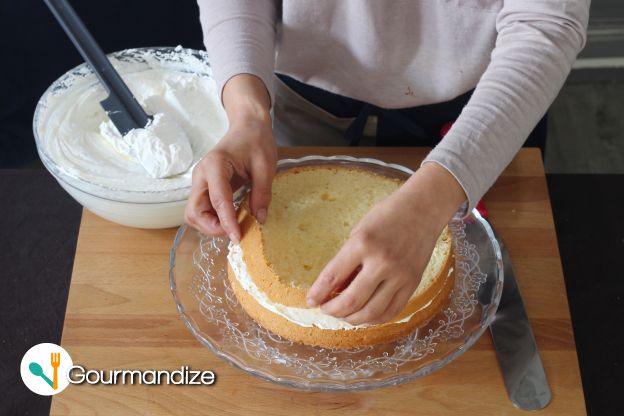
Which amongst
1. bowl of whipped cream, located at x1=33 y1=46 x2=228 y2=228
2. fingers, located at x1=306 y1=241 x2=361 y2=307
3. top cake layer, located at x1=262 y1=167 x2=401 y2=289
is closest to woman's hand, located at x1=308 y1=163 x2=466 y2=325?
fingers, located at x1=306 y1=241 x2=361 y2=307

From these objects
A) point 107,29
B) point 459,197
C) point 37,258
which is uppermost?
point 459,197

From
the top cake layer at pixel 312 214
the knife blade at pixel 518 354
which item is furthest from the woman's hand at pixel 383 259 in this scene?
the knife blade at pixel 518 354

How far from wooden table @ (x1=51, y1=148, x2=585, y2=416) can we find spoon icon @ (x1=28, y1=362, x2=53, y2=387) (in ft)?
0.20

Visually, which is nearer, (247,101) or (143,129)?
(247,101)

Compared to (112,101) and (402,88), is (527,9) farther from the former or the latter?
(112,101)

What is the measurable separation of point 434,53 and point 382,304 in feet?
1.40

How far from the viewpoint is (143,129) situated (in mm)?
1076

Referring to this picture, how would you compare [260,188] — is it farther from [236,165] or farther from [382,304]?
[382,304]

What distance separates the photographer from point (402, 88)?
41.3 inches

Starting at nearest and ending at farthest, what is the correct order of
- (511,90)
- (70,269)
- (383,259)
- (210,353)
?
(383,259)
(511,90)
(210,353)
(70,269)

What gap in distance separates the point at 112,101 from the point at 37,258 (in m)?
0.39

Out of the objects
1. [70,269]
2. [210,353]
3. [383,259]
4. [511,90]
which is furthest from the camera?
[70,269]

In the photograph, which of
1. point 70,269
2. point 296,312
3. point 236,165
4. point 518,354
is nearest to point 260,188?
point 236,165

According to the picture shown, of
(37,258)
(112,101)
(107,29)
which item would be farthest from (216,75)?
(107,29)
